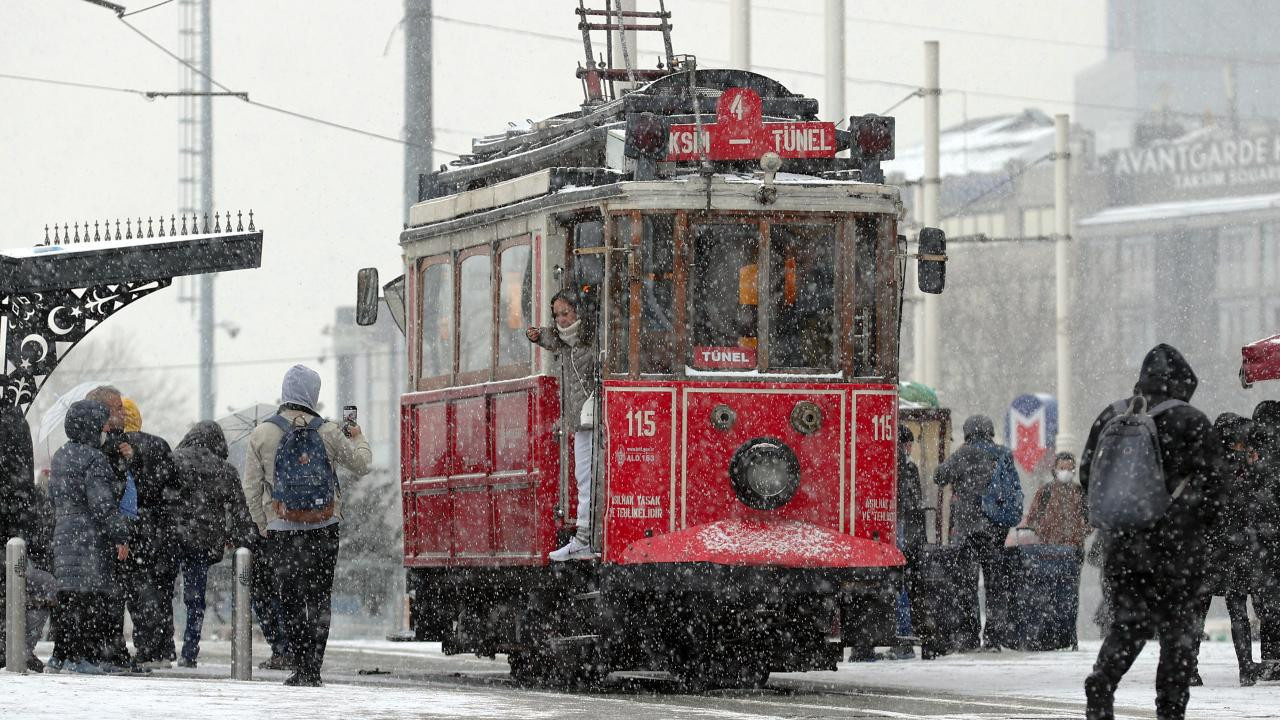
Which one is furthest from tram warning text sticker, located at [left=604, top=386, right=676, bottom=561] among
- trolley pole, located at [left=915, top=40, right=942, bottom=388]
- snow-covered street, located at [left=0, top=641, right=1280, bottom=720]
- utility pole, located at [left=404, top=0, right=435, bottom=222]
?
trolley pole, located at [left=915, top=40, right=942, bottom=388]

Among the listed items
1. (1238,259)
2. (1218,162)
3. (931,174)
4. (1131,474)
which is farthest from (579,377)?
(1218,162)

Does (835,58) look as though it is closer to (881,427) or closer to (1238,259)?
(881,427)

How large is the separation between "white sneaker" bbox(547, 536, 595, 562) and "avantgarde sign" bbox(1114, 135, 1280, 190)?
110 m

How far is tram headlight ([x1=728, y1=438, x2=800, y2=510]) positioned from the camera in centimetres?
1344

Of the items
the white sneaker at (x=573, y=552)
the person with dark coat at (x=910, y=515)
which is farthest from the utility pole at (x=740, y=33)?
the white sneaker at (x=573, y=552)

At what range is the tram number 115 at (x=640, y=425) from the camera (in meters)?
13.4

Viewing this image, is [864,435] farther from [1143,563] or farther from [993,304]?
[993,304]

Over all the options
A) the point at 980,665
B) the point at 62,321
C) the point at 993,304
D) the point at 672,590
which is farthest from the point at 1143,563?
the point at 993,304

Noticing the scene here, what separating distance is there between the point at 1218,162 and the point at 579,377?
111m

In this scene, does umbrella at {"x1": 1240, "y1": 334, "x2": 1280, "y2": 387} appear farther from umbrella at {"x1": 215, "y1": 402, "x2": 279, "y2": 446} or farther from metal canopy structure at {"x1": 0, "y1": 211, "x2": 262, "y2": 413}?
umbrella at {"x1": 215, "y1": 402, "x2": 279, "y2": 446}

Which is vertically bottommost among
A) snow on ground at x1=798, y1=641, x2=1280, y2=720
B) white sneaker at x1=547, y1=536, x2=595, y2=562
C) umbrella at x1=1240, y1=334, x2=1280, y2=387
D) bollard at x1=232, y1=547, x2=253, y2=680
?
snow on ground at x1=798, y1=641, x2=1280, y2=720

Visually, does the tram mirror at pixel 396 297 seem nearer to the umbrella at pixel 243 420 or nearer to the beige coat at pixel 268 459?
the beige coat at pixel 268 459

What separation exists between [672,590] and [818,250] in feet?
6.92

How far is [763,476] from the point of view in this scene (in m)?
13.4
